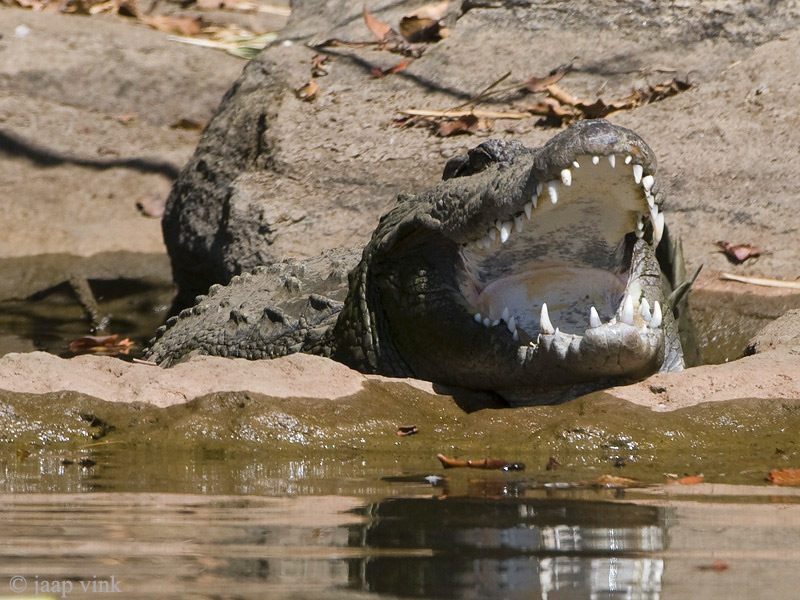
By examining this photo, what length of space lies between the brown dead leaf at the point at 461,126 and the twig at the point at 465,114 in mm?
48

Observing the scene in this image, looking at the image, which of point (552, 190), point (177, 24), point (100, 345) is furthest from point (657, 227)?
point (177, 24)

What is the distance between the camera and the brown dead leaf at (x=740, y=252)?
6594 millimetres

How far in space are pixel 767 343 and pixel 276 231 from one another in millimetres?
3297

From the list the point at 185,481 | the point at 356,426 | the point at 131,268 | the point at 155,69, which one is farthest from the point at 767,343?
the point at 155,69

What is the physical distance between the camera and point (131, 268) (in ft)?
31.1

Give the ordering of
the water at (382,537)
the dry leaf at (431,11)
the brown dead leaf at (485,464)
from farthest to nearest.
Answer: the dry leaf at (431,11)
the brown dead leaf at (485,464)
the water at (382,537)

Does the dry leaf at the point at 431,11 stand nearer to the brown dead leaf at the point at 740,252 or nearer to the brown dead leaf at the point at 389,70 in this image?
the brown dead leaf at the point at 389,70

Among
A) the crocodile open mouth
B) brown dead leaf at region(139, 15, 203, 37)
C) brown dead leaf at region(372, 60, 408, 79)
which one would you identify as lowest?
the crocodile open mouth

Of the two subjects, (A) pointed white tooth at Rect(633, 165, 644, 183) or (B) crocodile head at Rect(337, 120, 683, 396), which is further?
(B) crocodile head at Rect(337, 120, 683, 396)

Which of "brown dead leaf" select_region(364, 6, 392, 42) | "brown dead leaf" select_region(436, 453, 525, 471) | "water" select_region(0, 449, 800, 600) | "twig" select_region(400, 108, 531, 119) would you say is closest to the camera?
"water" select_region(0, 449, 800, 600)

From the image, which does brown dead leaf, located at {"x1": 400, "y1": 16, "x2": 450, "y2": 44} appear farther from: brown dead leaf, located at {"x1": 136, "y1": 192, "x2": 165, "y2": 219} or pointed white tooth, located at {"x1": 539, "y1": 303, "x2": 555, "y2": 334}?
pointed white tooth, located at {"x1": 539, "y1": 303, "x2": 555, "y2": 334}

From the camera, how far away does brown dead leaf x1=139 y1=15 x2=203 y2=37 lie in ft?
45.4

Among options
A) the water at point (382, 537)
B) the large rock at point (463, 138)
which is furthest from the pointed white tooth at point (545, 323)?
the large rock at point (463, 138)

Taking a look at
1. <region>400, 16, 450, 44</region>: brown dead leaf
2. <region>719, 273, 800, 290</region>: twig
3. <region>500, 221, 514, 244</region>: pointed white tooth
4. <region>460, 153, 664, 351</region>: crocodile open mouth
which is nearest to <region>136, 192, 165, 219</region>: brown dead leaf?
<region>400, 16, 450, 44</region>: brown dead leaf
